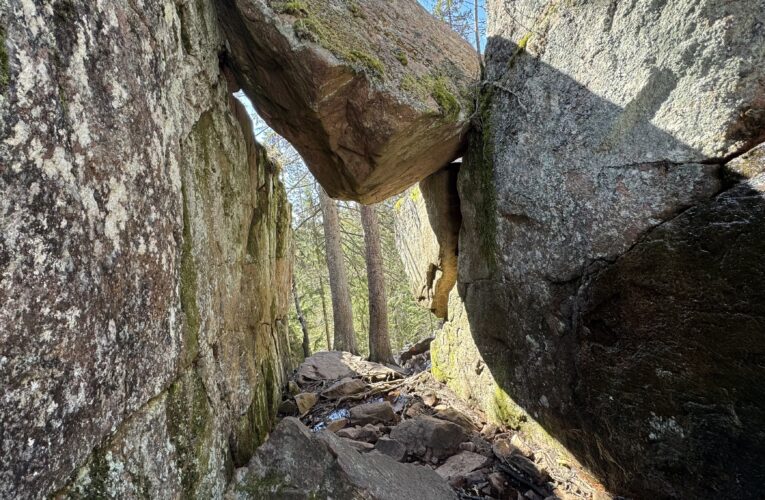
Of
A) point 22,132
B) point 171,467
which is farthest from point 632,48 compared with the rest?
point 171,467

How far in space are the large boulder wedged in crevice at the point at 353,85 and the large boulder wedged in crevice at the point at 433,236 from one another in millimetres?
421

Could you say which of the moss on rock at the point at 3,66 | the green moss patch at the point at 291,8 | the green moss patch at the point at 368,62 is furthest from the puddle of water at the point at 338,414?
the moss on rock at the point at 3,66

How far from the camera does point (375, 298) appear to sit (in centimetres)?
871

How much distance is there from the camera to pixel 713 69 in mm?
2850

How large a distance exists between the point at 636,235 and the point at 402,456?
2723mm

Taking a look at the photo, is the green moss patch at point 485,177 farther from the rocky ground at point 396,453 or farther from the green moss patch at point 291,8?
the green moss patch at point 291,8

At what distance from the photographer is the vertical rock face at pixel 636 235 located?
2680 millimetres

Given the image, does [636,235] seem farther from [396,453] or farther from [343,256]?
[343,256]

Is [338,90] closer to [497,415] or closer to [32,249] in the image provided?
[32,249]

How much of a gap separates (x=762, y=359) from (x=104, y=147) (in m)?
3.63

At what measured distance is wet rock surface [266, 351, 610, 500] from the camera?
286 cm

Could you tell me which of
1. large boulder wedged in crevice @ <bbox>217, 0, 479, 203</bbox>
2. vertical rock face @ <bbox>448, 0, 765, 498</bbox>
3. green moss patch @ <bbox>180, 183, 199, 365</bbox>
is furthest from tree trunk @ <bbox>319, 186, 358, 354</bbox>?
green moss patch @ <bbox>180, 183, 199, 365</bbox>

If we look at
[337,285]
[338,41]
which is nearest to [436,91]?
[338,41]

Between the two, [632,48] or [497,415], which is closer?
[632,48]
